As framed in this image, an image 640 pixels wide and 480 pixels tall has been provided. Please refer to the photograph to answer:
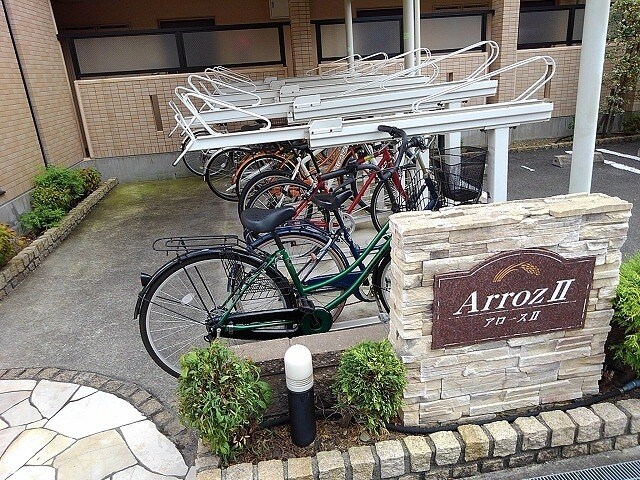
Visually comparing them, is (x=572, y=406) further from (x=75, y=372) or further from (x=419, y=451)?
(x=75, y=372)

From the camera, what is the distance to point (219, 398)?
1.99 metres

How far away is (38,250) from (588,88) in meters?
5.00

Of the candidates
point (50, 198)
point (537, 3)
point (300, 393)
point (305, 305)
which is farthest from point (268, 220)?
point (537, 3)

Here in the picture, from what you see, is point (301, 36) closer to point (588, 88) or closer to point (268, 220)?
point (588, 88)


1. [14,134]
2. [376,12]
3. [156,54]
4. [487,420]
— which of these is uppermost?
[376,12]

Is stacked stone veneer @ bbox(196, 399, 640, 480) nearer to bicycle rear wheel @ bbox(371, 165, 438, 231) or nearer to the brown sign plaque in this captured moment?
the brown sign plaque

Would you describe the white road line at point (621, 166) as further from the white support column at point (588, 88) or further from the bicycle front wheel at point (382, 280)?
the bicycle front wheel at point (382, 280)

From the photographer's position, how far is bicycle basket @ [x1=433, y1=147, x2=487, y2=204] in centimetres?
331

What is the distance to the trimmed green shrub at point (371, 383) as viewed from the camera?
2.07 meters

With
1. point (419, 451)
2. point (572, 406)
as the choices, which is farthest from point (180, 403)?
point (572, 406)

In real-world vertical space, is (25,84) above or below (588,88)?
above

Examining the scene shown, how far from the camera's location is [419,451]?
2.09 meters

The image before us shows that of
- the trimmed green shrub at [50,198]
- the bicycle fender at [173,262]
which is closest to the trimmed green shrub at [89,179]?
the trimmed green shrub at [50,198]

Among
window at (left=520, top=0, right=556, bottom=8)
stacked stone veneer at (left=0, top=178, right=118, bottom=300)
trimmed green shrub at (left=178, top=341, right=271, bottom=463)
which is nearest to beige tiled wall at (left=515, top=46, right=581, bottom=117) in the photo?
window at (left=520, top=0, right=556, bottom=8)
